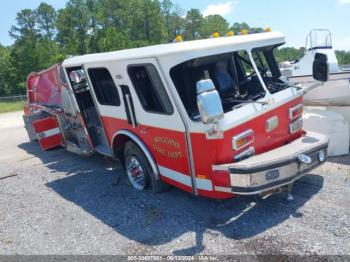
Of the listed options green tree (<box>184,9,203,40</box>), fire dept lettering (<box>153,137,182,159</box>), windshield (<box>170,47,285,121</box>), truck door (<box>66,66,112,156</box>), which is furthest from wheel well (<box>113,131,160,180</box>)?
green tree (<box>184,9,203,40</box>)

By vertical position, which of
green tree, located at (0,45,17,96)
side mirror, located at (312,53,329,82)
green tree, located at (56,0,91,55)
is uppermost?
green tree, located at (56,0,91,55)

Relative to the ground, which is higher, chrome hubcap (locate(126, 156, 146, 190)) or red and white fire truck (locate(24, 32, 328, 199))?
red and white fire truck (locate(24, 32, 328, 199))

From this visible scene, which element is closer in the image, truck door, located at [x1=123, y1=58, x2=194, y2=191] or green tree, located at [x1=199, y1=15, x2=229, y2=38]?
truck door, located at [x1=123, y1=58, x2=194, y2=191]

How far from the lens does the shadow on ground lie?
4.30 m

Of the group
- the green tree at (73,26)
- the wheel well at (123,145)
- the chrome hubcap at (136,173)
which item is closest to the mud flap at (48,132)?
the wheel well at (123,145)

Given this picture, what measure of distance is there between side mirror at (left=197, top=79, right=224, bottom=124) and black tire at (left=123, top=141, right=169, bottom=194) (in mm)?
1843

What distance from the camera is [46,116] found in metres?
8.42

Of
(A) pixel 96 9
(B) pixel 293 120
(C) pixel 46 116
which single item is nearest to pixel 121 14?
(A) pixel 96 9

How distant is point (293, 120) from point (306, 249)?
1.93m

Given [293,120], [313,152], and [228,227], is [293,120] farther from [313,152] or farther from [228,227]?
[228,227]

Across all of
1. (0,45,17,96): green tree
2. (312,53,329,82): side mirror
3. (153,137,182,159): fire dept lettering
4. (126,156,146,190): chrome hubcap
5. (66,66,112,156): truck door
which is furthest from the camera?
(0,45,17,96): green tree

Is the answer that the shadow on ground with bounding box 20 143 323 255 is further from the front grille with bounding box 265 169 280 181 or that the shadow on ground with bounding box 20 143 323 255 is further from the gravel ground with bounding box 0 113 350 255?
the front grille with bounding box 265 169 280 181

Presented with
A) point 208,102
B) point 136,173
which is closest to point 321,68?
point 208,102

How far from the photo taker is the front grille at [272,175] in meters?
4.09
